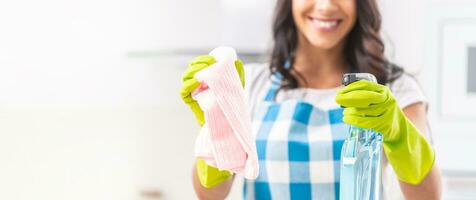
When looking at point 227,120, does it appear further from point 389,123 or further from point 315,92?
point 315,92

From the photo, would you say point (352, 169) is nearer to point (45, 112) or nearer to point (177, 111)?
point (177, 111)

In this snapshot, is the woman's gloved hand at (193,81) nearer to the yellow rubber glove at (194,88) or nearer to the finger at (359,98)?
the yellow rubber glove at (194,88)

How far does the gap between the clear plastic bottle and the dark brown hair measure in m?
0.42

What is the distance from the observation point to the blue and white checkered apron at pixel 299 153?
112 cm

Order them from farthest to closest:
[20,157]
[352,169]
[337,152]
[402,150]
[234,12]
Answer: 1. [234,12]
2. [20,157]
3. [337,152]
4. [402,150]
5. [352,169]

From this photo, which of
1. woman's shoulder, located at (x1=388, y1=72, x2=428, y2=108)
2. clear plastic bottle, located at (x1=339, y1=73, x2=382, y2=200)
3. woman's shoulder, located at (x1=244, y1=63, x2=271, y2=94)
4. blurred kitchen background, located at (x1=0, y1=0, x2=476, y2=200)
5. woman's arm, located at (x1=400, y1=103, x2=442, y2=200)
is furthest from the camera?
blurred kitchen background, located at (x1=0, y1=0, x2=476, y2=200)

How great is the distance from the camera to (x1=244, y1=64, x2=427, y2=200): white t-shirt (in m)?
1.15

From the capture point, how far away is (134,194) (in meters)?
1.60

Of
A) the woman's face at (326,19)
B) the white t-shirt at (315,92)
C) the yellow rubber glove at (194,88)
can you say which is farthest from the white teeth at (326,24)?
the yellow rubber glove at (194,88)

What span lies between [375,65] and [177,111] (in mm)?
594

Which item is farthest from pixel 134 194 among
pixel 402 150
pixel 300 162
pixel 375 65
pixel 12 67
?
pixel 402 150

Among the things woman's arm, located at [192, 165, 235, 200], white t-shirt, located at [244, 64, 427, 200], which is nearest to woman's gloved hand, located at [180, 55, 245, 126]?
woman's arm, located at [192, 165, 235, 200]

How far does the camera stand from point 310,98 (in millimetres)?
Answer: 1213

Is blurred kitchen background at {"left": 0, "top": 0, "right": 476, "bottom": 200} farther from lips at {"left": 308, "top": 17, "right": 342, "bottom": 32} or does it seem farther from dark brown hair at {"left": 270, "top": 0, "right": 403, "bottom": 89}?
lips at {"left": 308, "top": 17, "right": 342, "bottom": 32}
